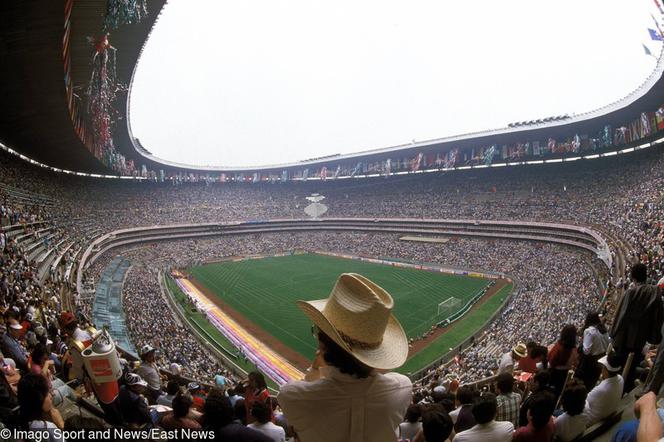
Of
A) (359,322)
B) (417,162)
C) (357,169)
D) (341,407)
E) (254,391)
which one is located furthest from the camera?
(357,169)

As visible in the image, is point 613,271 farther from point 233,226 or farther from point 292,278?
point 233,226

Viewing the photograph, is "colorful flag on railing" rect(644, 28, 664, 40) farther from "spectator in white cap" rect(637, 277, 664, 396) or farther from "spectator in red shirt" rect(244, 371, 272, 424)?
"spectator in red shirt" rect(244, 371, 272, 424)

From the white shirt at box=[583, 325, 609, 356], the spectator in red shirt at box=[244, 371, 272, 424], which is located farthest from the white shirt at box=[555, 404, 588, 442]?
the spectator in red shirt at box=[244, 371, 272, 424]

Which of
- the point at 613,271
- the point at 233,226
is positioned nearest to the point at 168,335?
→ the point at 613,271

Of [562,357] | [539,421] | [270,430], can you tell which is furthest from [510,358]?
[270,430]

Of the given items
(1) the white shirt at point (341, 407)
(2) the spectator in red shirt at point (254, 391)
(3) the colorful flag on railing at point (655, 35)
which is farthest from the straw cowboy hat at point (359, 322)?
(3) the colorful flag on railing at point (655, 35)

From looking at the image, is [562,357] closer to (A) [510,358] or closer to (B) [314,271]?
(A) [510,358]
